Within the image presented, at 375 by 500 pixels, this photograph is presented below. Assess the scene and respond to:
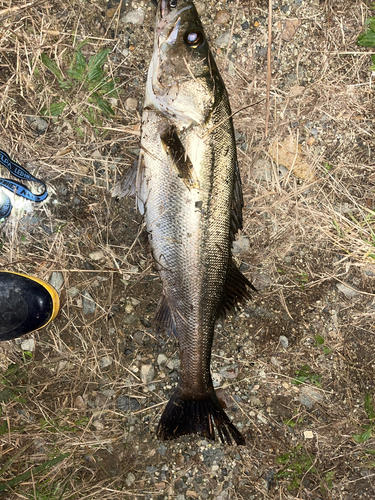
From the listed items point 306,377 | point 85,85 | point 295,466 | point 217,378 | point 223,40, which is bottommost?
point 295,466

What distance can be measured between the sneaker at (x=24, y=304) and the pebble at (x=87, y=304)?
0.22 m

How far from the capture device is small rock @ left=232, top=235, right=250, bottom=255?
9.96 feet

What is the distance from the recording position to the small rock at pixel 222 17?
2.89 meters

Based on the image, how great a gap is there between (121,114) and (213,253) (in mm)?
1452

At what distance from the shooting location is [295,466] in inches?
118

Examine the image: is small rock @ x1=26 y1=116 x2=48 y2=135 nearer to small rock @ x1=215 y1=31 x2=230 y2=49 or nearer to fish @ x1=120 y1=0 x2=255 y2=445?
fish @ x1=120 y1=0 x2=255 y2=445

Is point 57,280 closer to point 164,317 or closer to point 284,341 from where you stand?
point 164,317

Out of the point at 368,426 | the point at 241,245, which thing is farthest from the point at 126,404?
the point at 368,426

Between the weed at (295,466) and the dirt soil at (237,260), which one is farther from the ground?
the dirt soil at (237,260)

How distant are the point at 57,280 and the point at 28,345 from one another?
23.9 inches

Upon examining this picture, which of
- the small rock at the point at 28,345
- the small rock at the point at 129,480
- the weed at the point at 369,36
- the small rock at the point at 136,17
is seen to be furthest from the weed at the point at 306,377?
the small rock at the point at 136,17

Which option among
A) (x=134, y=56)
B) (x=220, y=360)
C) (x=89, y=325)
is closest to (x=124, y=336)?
(x=89, y=325)

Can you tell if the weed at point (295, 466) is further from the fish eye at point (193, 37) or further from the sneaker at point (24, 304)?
the fish eye at point (193, 37)

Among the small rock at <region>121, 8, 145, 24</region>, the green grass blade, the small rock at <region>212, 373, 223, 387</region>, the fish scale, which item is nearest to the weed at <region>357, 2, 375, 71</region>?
the fish scale
